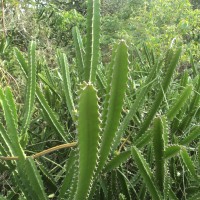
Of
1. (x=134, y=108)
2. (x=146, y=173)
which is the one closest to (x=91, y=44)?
(x=134, y=108)

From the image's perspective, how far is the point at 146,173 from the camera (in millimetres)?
651

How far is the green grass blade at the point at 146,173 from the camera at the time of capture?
2.10 ft

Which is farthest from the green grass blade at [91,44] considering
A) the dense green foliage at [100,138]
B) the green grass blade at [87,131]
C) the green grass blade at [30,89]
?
the green grass blade at [87,131]

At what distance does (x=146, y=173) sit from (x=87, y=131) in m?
0.24

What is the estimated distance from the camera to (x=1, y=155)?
2.47 feet

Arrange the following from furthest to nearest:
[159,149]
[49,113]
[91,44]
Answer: [49,113]
[91,44]
[159,149]

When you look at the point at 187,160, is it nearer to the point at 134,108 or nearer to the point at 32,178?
the point at 134,108

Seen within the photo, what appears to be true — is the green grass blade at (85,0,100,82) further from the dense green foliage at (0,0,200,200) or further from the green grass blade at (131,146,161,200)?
the green grass blade at (131,146,161,200)

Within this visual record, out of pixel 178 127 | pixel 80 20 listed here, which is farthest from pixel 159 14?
pixel 178 127

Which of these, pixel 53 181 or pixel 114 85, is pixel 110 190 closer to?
pixel 53 181

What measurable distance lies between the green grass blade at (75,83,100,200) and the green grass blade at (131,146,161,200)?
15 cm

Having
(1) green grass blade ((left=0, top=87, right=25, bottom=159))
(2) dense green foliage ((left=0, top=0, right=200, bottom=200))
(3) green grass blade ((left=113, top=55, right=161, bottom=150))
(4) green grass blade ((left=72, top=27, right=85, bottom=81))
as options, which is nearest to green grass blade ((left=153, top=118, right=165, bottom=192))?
(2) dense green foliage ((left=0, top=0, right=200, bottom=200))

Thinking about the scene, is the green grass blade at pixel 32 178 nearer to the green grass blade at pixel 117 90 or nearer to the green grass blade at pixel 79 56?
the green grass blade at pixel 117 90

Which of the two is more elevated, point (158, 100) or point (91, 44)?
point (91, 44)
